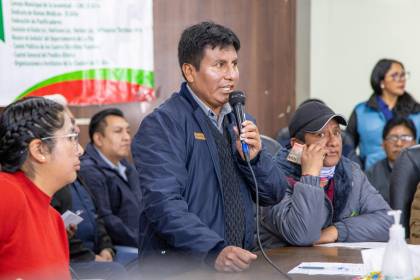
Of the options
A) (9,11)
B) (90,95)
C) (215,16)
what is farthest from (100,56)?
(215,16)

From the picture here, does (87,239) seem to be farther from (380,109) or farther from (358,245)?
(380,109)

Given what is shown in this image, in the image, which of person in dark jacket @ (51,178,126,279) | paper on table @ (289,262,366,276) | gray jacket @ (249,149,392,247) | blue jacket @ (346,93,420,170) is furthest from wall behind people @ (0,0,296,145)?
paper on table @ (289,262,366,276)

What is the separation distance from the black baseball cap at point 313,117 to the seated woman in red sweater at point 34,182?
0.97m

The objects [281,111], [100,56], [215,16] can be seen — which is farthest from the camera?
[281,111]

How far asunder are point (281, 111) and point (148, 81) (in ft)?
3.99

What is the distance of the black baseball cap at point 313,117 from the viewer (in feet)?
9.15

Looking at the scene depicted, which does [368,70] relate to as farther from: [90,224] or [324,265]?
[324,265]

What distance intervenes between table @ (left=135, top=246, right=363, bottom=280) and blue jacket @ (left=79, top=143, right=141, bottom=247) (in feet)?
5.63

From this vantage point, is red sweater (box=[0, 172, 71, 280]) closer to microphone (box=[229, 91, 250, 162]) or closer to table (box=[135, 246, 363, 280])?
table (box=[135, 246, 363, 280])

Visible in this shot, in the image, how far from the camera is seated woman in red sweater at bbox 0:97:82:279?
2.01m

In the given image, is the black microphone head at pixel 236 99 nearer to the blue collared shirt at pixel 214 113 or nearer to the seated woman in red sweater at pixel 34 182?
the blue collared shirt at pixel 214 113

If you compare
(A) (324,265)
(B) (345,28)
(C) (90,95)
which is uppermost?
(B) (345,28)

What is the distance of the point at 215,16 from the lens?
481cm

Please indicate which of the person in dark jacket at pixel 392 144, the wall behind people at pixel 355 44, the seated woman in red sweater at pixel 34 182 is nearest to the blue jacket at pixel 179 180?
the seated woman in red sweater at pixel 34 182
